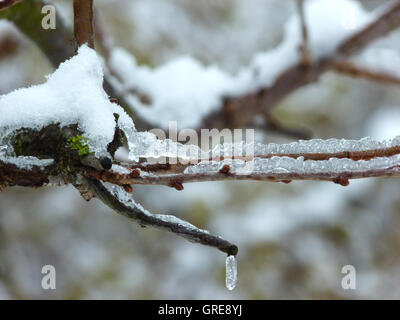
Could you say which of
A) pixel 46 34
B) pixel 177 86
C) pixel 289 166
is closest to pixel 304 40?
pixel 177 86

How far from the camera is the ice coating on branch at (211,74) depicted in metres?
1.09

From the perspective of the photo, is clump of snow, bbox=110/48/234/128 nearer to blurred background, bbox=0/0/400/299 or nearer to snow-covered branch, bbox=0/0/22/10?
snow-covered branch, bbox=0/0/22/10

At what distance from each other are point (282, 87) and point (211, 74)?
20cm

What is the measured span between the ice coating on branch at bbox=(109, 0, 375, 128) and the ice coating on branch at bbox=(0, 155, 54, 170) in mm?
553

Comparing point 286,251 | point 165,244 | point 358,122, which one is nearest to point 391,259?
point 286,251

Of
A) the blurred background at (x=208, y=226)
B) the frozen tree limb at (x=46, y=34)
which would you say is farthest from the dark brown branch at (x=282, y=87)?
the blurred background at (x=208, y=226)

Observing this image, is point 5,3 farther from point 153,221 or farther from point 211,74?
point 211,74

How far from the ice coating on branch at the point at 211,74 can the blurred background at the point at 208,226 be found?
3.08 feet

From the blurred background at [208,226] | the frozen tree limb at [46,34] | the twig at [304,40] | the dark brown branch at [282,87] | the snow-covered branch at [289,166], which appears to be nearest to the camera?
the snow-covered branch at [289,166]

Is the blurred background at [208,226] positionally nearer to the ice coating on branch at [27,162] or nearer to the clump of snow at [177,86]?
the clump of snow at [177,86]

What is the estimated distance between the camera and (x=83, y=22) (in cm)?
49

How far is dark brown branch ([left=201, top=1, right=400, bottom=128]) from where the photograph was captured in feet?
3.69

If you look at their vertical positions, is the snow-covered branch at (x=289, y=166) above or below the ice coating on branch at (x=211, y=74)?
below
